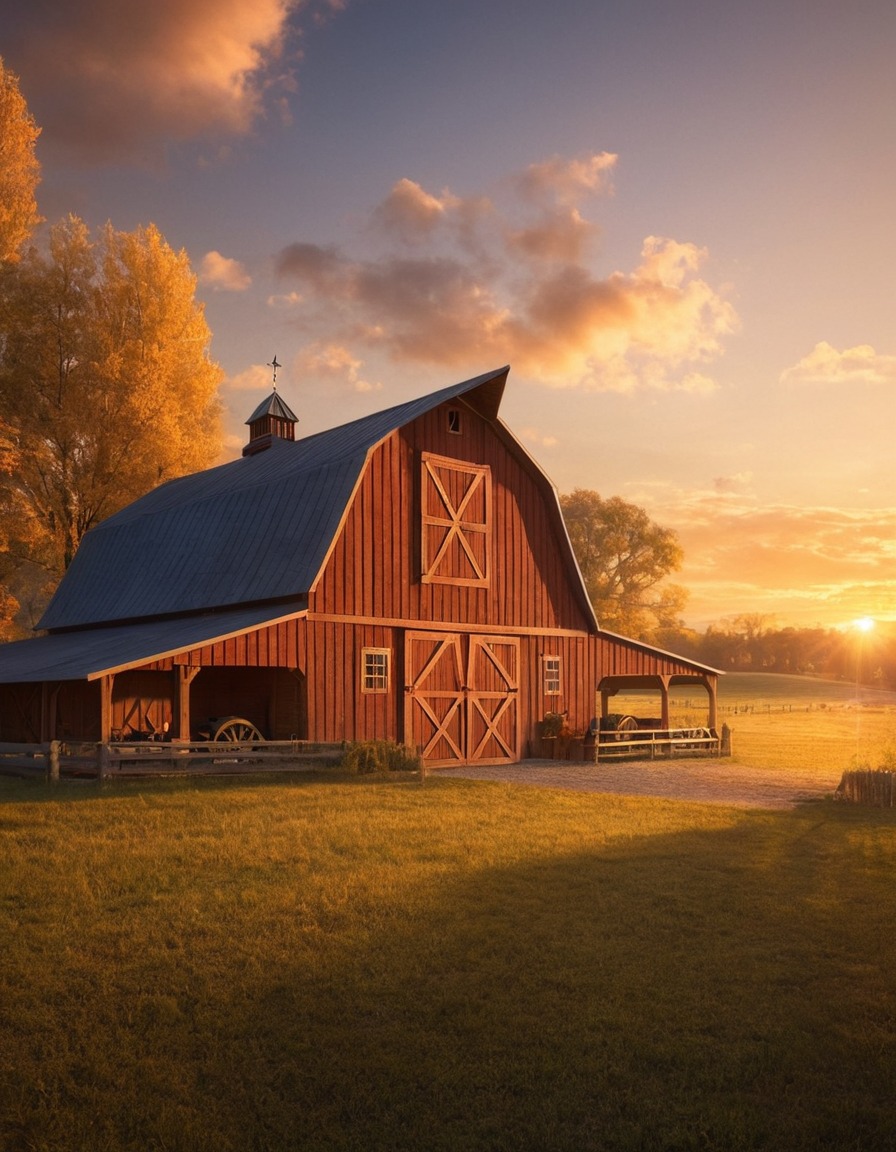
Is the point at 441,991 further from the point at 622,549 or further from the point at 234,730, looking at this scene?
the point at 622,549

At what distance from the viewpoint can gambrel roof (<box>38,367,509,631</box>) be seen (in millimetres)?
23453

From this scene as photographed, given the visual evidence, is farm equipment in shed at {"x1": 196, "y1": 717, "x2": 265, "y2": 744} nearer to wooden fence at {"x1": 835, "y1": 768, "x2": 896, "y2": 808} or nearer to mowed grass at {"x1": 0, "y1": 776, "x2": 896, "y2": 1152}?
mowed grass at {"x1": 0, "y1": 776, "x2": 896, "y2": 1152}

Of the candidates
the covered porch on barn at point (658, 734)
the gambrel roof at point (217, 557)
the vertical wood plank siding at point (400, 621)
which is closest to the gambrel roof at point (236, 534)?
the gambrel roof at point (217, 557)

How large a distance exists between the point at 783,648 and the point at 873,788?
300 ft

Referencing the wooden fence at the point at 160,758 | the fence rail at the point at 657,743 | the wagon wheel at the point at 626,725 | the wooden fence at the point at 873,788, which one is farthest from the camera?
the wagon wheel at the point at 626,725

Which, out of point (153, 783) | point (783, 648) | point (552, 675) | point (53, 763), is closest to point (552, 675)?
point (552, 675)

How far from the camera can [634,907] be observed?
9.75 meters

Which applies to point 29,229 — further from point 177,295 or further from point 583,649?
point 583,649

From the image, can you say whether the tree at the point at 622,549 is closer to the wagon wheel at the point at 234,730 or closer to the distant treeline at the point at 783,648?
the distant treeline at the point at 783,648

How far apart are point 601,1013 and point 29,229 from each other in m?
36.6

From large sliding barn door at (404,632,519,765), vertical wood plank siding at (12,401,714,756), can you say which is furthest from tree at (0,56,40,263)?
large sliding barn door at (404,632,519,765)

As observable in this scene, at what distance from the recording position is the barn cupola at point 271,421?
37031 millimetres

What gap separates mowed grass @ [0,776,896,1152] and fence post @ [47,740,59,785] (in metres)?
5.32

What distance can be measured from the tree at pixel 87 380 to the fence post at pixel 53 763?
18677 mm
